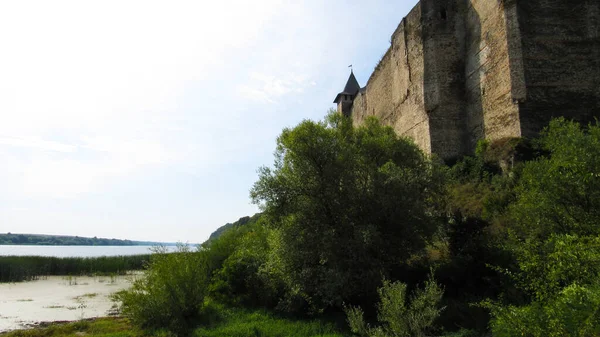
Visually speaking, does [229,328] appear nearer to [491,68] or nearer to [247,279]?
[247,279]

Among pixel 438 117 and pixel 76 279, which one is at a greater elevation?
pixel 438 117

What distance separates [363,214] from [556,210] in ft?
16.4

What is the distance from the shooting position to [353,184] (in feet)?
41.3

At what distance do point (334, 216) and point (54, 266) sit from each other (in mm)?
27390

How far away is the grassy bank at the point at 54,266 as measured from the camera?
89.7 feet

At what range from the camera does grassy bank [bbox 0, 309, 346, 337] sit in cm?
1162

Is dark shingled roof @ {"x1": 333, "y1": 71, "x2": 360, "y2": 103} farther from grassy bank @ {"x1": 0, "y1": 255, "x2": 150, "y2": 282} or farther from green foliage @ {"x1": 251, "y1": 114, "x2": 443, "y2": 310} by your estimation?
green foliage @ {"x1": 251, "y1": 114, "x2": 443, "y2": 310}

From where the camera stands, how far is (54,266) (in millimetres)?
30859

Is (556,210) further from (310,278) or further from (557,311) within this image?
(310,278)

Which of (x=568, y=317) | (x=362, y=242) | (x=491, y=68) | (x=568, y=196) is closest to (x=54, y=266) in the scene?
(x=362, y=242)

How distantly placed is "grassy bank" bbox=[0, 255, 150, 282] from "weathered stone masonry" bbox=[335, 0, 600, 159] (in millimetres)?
21672

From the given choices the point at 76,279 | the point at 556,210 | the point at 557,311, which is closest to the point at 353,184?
the point at 556,210

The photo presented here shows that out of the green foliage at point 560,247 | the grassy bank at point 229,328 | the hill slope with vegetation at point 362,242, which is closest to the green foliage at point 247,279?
the hill slope with vegetation at point 362,242

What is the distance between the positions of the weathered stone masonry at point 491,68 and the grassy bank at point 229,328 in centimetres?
1273
